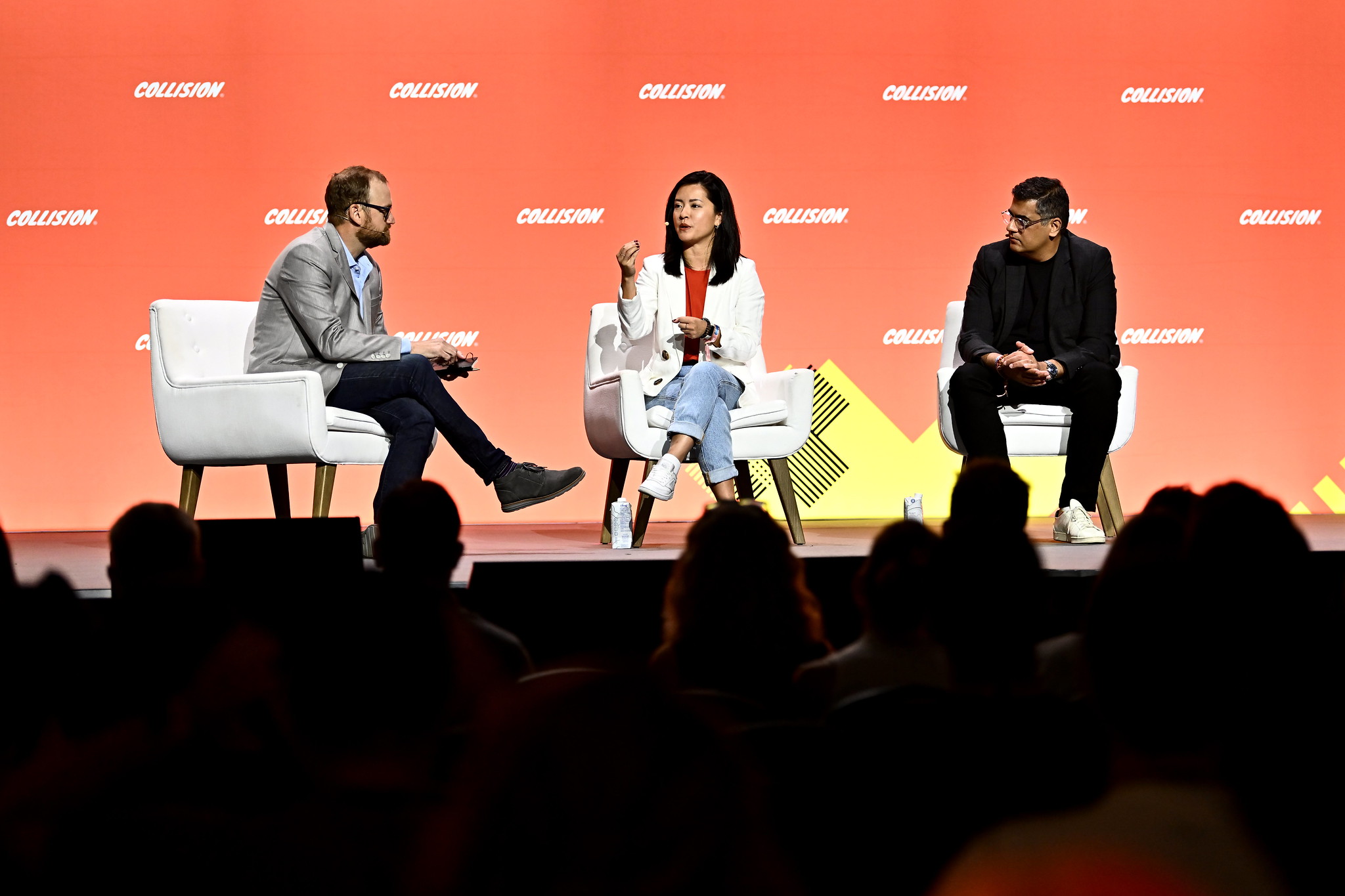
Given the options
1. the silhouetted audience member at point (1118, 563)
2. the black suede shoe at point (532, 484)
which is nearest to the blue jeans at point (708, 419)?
the black suede shoe at point (532, 484)

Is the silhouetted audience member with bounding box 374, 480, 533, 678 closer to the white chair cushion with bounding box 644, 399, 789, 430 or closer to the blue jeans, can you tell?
the blue jeans

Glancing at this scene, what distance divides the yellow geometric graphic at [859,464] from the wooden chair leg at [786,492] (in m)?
1.06

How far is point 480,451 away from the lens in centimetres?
368

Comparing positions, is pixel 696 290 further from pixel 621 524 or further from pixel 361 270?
pixel 361 270

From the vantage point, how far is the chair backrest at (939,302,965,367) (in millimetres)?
4359

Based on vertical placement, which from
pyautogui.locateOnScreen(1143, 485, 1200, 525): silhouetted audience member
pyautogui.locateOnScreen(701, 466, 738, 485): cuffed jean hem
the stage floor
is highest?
pyautogui.locateOnScreen(1143, 485, 1200, 525): silhouetted audience member

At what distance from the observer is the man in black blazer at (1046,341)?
149 inches

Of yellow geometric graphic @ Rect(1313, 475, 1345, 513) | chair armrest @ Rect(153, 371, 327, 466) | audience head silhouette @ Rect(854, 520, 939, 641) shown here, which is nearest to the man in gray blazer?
chair armrest @ Rect(153, 371, 327, 466)

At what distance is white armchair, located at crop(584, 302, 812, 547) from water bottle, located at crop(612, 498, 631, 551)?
0.04 m

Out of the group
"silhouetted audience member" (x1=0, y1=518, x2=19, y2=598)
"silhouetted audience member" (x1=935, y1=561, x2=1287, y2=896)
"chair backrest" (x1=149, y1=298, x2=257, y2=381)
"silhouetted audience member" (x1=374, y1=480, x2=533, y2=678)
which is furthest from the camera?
"chair backrest" (x1=149, y1=298, x2=257, y2=381)

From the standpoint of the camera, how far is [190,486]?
3703 mm

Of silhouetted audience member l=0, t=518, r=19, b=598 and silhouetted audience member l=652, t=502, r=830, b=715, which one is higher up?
silhouetted audience member l=0, t=518, r=19, b=598

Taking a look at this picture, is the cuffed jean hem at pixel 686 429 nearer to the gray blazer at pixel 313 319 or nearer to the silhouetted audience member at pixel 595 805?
the gray blazer at pixel 313 319

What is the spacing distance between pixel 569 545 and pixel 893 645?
249cm
